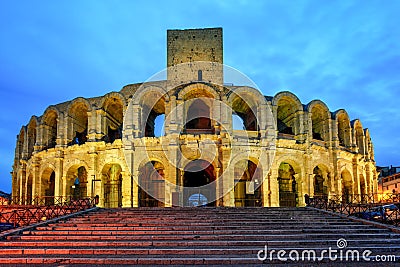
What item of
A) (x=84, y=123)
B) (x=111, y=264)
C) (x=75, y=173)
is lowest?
(x=111, y=264)

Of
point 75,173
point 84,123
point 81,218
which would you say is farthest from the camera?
point 84,123

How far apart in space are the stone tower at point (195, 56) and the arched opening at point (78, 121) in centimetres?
716

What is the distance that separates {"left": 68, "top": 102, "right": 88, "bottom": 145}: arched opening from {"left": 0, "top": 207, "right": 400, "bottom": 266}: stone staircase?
14.8 meters

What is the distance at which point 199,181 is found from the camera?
32250mm

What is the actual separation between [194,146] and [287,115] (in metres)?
9.03

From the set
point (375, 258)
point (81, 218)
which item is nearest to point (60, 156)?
point (81, 218)

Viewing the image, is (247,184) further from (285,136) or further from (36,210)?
(36,210)

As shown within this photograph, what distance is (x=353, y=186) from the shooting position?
30.9 metres

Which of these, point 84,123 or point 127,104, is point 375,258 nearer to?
point 127,104

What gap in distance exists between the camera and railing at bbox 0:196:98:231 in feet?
55.5

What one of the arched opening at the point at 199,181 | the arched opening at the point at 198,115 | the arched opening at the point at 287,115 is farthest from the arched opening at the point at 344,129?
the arched opening at the point at 199,181

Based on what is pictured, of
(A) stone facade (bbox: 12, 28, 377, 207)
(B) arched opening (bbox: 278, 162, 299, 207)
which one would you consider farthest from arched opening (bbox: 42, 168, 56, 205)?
(B) arched opening (bbox: 278, 162, 299, 207)

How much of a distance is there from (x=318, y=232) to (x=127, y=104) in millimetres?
18357

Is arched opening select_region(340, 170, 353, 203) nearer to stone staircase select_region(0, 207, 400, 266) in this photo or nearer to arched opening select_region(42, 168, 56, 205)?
stone staircase select_region(0, 207, 400, 266)
